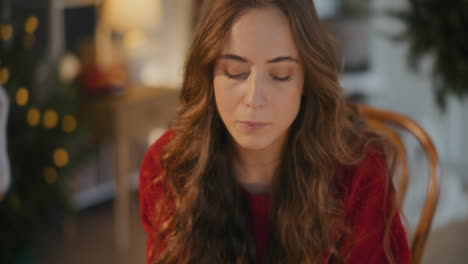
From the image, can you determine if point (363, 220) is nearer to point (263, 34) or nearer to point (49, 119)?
point (263, 34)

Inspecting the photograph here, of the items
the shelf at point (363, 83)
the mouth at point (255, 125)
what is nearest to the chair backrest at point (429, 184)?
the mouth at point (255, 125)

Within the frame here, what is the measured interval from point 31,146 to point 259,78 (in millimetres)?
1640

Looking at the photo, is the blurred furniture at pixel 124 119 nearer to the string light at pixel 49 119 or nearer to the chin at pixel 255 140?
the string light at pixel 49 119

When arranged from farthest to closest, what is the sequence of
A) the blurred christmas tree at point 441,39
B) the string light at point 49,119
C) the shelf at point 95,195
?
1. the shelf at point 95,195
2. the blurred christmas tree at point 441,39
3. the string light at point 49,119

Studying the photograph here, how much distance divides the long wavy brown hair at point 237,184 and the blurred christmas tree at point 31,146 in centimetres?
127

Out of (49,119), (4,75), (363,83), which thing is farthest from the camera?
(363,83)

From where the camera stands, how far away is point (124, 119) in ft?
9.27

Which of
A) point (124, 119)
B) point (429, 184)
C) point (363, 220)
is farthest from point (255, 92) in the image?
point (124, 119)

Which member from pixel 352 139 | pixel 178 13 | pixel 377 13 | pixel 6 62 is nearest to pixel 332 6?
pixel 377 13

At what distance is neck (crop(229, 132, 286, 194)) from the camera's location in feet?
3.77

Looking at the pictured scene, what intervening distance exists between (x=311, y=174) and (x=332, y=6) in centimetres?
349

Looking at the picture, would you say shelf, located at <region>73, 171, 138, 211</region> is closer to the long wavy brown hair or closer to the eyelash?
the long wavy brown hair

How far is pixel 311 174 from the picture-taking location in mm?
1110

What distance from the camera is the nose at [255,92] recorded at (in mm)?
995
